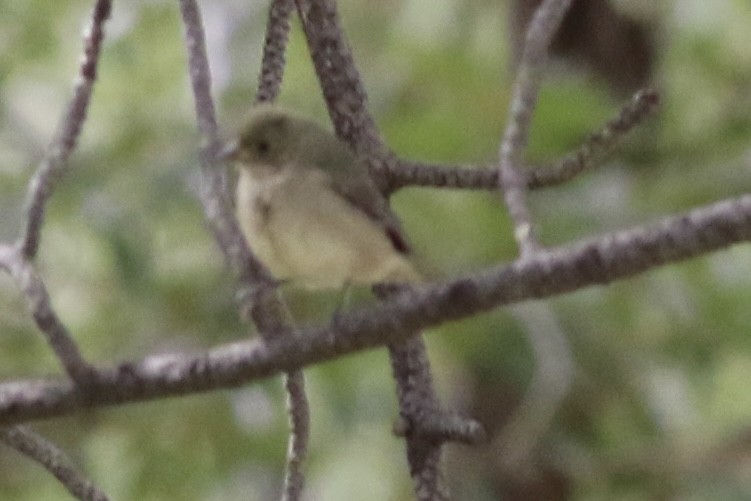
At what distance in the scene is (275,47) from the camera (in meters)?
1.28

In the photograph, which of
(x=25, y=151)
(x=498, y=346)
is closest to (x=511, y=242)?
(x=498, y=346)

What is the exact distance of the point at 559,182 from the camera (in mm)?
1178

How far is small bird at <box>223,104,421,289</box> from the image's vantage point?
137cm

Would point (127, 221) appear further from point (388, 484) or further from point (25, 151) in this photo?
point (388, 484)

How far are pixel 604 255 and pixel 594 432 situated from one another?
1654 millimetres

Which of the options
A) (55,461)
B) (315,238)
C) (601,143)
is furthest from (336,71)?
(55,461)

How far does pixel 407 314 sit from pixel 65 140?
293 millimetres

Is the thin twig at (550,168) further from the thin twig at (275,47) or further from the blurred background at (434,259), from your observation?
the blurred background at (434,259)

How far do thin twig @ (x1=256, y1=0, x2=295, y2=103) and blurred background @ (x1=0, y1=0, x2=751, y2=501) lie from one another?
24.4 inches

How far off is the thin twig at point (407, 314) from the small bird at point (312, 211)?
0.39 m

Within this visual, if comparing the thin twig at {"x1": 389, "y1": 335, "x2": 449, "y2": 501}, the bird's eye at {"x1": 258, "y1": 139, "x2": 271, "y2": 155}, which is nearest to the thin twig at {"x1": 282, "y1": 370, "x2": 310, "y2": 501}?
the thin twig at {"x1": 389, "y1": 335, "x2": 449, "y2": 501}

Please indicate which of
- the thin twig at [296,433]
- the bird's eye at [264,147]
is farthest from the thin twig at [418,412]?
the bird's eye at [264,147]

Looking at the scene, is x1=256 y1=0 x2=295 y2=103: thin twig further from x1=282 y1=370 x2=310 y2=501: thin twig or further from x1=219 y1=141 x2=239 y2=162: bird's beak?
x1=282 y1=370 x2=310 y2=501: thin twig

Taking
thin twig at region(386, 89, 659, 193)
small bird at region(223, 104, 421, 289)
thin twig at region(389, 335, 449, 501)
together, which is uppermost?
thin twig at region(386, 89, 659, 193)
